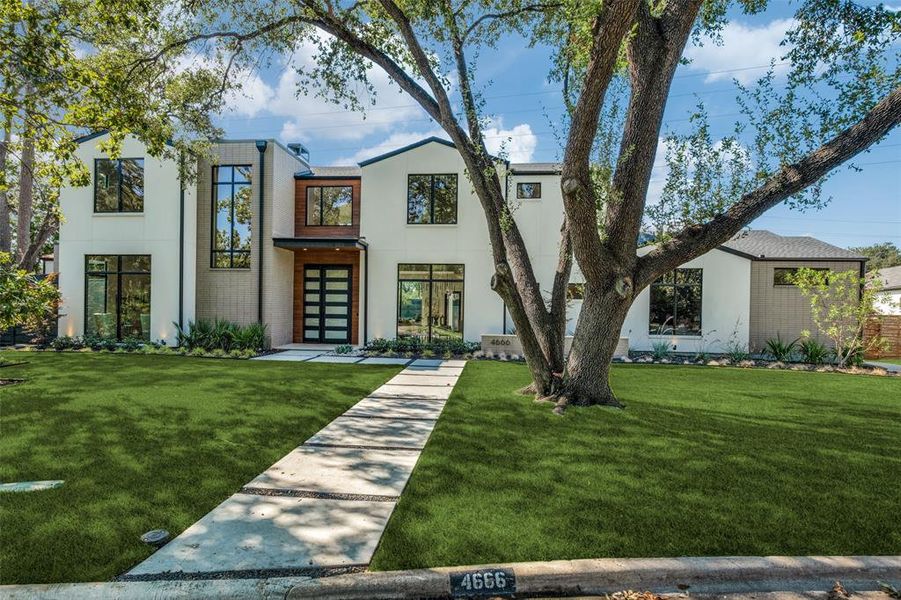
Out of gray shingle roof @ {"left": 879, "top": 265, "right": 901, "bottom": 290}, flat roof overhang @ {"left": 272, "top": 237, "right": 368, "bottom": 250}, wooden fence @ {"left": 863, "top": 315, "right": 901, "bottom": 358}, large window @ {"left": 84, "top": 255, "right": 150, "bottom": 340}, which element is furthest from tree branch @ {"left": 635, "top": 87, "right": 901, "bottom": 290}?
gray shingle roof @ {"left": 879, "top": 265, "right": 901, "bottom": 290}

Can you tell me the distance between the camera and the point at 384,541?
2.84 metres

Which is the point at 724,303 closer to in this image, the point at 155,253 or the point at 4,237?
the point at 155,253

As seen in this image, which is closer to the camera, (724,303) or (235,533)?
(235,533)

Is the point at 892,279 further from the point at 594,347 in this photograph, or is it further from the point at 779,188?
the point at 594,347

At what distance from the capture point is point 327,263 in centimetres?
1476

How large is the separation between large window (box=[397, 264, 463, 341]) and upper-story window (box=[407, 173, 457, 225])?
4.48 ft

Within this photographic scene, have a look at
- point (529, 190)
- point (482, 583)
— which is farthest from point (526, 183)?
point (482, 583)

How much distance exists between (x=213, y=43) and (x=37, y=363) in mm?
7640

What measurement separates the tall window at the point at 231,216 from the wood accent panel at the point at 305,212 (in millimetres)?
1650

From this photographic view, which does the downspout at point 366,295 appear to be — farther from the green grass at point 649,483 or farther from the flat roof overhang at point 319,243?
the green grass at point 649,483

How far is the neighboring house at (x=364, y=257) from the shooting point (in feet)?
42.7

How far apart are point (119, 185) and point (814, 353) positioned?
772 inches

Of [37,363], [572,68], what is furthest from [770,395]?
[37,363]

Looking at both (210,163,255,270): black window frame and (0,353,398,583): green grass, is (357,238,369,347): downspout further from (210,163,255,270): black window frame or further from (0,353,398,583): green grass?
(0,353,398,583): green grass
